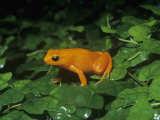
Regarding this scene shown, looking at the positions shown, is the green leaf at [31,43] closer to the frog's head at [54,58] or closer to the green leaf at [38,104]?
the frog's head at [54,58]

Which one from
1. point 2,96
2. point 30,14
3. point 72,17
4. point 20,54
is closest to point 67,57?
point 2,96

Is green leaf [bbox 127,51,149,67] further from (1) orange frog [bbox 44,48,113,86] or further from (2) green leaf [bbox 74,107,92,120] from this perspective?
(2) green leaf [bbox 74,107,92,120]

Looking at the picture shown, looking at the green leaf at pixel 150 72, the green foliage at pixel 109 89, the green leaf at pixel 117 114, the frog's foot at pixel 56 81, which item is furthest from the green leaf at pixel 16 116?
the green leaf at pixel 150 72

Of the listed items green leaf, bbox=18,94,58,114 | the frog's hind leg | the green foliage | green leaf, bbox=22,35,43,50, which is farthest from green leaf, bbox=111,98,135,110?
green leaf, bbox=22,35,43,50

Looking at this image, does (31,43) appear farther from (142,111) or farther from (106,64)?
(142,111)

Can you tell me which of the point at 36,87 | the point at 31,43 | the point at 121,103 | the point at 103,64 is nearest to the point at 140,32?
the point at 103,64

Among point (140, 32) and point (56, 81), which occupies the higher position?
point (140, 32)

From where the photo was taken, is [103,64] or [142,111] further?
[103,64]
